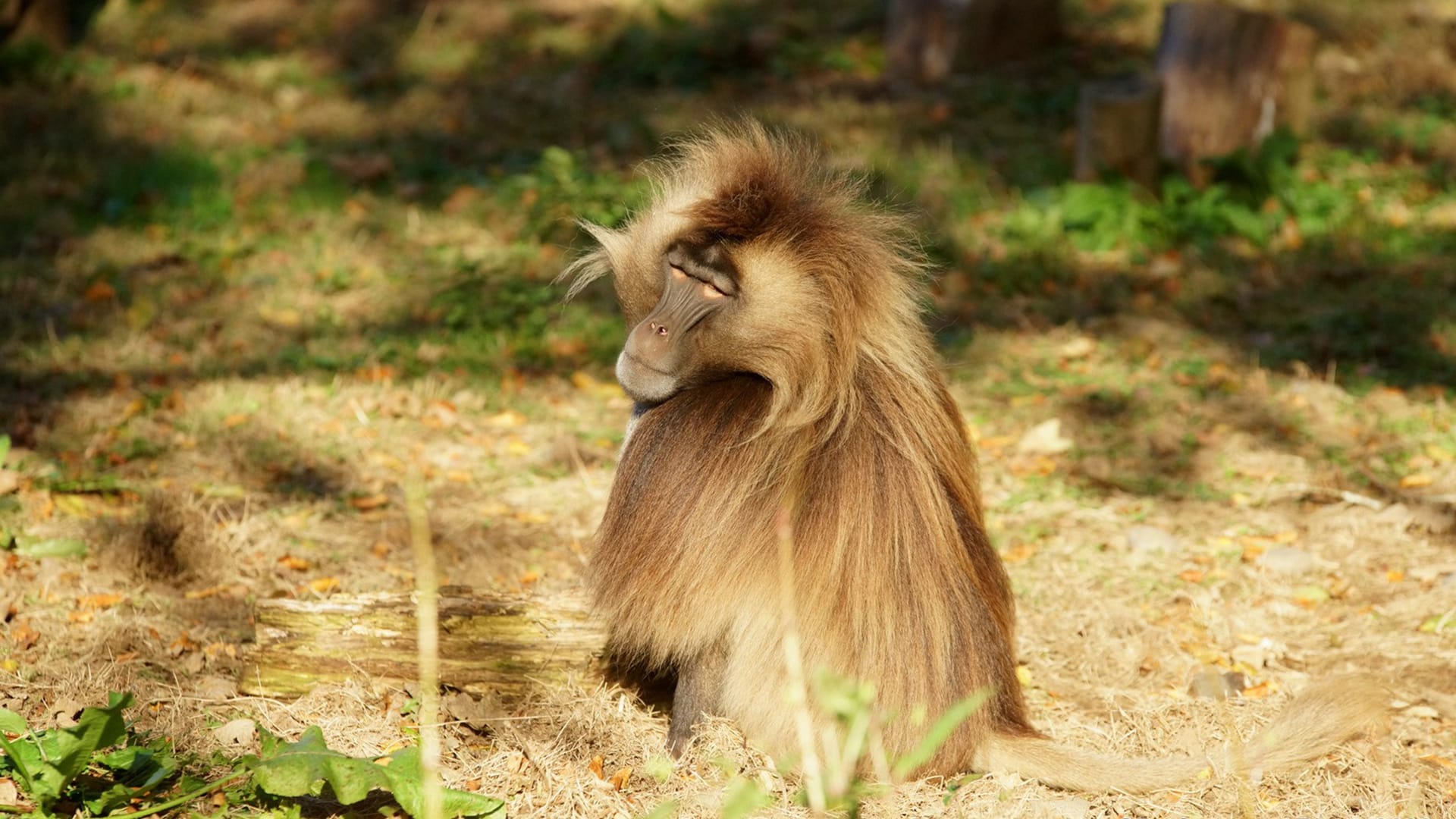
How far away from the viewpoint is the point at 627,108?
32.5 ft

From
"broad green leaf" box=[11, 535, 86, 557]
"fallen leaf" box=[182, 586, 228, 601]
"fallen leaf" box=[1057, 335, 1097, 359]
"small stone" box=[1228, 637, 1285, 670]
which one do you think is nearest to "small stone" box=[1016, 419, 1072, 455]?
"fallen leaf" box=[1057, 335, 1097, 359]

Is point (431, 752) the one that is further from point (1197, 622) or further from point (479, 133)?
point (479, 133)

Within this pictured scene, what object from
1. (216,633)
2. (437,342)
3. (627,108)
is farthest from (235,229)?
(216,633)

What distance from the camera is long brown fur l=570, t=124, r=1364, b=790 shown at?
3.39m

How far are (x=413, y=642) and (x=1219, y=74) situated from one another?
6.66 metres

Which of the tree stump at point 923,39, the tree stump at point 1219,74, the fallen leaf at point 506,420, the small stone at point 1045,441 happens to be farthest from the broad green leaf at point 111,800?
the tree stump at point 923,39

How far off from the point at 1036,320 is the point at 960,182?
1620mm

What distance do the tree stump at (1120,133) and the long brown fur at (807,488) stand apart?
195 inches

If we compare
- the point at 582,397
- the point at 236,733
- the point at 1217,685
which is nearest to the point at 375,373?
the point at 582,397

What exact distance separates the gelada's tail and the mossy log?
1248mm

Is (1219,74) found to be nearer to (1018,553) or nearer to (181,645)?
(1018,553)

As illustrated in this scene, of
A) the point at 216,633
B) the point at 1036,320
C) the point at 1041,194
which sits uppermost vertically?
the point at 1041,194

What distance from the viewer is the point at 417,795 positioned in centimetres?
313

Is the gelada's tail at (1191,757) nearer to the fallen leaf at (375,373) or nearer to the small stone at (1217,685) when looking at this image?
the small stone at (1217,685)
